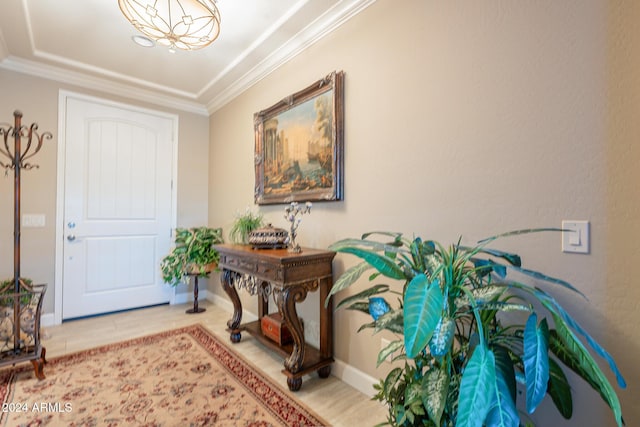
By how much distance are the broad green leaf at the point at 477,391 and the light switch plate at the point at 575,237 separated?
26.9 inches

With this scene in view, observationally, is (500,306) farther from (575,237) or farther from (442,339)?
(575,237)

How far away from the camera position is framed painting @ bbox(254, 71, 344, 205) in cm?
209

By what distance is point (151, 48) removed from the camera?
2609mm

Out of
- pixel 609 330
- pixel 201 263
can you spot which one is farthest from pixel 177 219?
pixel 609 330

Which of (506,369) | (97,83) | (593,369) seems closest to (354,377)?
(506,369)

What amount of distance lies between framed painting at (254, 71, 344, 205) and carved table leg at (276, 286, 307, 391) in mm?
723

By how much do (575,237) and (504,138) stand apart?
51 centimetres

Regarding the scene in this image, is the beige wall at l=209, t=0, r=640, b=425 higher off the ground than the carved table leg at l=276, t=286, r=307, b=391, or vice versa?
the beige wall at l=209, t=0, r=640, b=425

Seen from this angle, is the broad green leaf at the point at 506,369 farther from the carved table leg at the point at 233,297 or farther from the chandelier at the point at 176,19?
the chandelier at the point at 176,19

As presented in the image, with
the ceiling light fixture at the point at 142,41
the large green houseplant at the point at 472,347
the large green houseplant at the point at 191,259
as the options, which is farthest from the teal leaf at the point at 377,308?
the ceiling light fixture at the point at 142,41

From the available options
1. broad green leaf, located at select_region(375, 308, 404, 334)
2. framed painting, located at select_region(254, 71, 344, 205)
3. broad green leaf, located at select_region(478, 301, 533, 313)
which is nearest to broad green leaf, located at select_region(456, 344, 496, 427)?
broad green leaf, located at select_region(478, 301, 533, 313)

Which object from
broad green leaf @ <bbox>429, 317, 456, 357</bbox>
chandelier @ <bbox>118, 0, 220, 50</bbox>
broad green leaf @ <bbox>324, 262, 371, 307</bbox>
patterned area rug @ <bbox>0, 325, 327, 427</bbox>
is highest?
chandelier @ <bbox>118, 0, 220, 50</bbox>

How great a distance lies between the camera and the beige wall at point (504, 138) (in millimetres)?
1051

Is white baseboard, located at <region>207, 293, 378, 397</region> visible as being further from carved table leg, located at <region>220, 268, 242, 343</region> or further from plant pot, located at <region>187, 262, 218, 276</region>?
plant pot, located at <region>187, 262, 218, 276</region>
